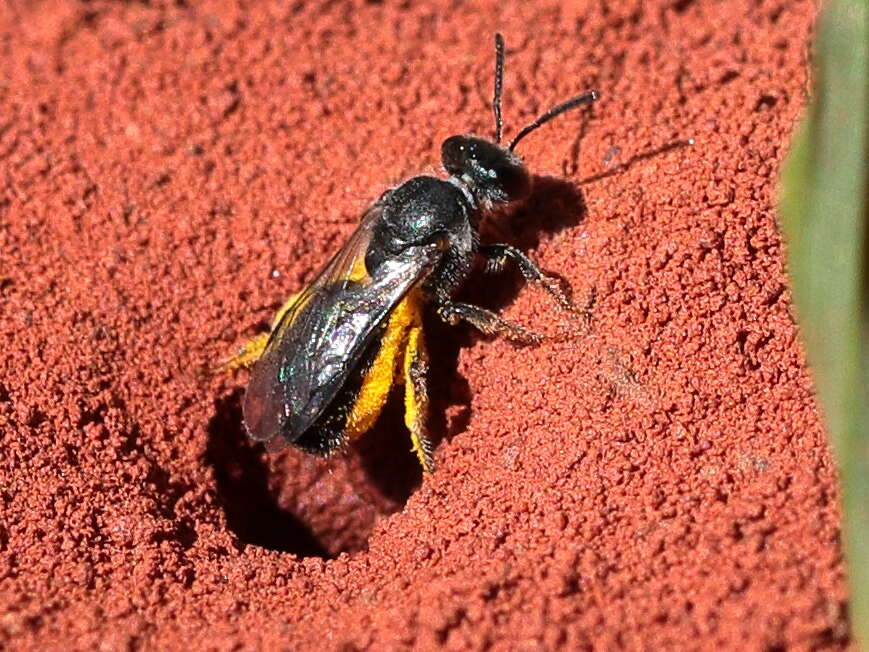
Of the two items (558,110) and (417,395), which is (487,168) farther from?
(417,395)

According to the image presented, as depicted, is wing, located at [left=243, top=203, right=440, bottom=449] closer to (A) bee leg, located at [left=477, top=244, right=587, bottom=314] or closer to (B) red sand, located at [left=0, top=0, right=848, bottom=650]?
→ (A) bee leg, located at [left=477, top=244, right=587, bottom=314]

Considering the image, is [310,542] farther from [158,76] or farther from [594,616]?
[158,76]

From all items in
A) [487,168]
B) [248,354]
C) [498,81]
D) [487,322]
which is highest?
[498,81]

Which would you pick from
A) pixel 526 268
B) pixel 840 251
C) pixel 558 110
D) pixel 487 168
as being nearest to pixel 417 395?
pixel 526 268

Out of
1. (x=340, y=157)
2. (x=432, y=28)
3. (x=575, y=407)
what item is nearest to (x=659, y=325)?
(x=575, y=407)

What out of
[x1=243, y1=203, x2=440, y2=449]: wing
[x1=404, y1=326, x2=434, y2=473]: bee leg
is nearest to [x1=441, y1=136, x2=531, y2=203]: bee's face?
[x1=243, y1=203, x2=440, y2=449]: wing

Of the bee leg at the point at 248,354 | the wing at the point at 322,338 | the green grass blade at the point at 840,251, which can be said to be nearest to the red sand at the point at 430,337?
the bee leg at the point at 248,354
